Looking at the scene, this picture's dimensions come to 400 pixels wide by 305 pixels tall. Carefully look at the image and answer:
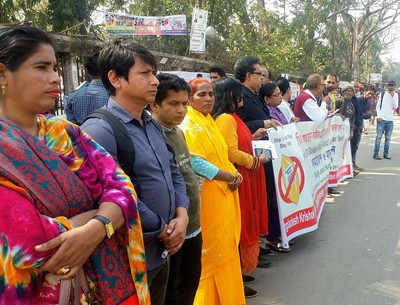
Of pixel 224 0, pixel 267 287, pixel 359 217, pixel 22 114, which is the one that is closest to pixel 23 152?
pixel 22 114

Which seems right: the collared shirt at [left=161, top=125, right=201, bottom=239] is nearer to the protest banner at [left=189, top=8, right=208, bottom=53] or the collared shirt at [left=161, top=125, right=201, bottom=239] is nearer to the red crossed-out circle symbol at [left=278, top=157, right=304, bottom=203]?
the red crossed-out circle symbol at [left=278, top=157, right=304, bottom=203]

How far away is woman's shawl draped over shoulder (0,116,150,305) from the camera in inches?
41.3

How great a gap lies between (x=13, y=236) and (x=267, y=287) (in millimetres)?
2599

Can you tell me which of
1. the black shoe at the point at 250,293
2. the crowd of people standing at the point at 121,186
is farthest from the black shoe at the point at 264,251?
the black shoe at the point at 250,293

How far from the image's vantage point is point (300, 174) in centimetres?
401

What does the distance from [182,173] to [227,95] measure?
1069mm

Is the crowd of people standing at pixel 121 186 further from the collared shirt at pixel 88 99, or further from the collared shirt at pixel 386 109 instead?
the collared shirt at pixel 386 109

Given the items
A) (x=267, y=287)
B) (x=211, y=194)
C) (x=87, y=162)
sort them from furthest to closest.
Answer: (x=267, y=287)
(x=211, y=194)
(x=87, y=162)

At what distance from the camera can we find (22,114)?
1.24 metres

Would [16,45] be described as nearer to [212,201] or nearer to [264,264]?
[212,201]

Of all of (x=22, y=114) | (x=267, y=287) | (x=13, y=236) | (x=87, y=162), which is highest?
(x=22, y=114)

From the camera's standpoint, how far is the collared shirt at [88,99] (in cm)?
333

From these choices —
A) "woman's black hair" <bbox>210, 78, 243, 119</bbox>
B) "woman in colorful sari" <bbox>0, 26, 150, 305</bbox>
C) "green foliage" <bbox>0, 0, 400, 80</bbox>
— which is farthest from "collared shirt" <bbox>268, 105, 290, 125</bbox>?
"green foliage" <bbox>0, 0, 400, 80</bbox>

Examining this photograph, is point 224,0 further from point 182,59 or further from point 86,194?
point 86,194
